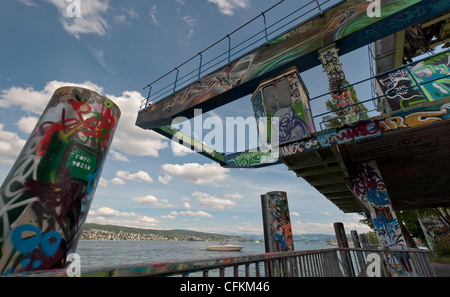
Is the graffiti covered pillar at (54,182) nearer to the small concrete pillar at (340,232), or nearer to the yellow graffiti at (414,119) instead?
the yellow graffiti at (414,119)

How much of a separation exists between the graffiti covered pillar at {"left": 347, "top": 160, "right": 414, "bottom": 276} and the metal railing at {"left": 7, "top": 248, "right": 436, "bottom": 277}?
0.8 inches

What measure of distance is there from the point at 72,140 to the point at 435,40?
1959cm

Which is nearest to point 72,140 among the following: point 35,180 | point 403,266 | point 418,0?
point 35,180

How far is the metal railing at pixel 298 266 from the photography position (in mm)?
1304

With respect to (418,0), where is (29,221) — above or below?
below

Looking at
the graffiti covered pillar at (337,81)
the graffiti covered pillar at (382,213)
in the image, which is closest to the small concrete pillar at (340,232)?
the graffiti covered pillar at (382,213)

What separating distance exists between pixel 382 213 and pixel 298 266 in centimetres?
374

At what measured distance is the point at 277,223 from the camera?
22.2ft

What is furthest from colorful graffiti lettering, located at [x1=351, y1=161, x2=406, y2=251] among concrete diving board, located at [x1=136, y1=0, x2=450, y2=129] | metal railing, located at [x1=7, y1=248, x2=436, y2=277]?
concrete diving board, located at [x1=136, y1=0, x2=450, y2=129]

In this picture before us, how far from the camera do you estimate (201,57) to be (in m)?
11.3

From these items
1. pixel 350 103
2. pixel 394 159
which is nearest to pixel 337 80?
pixel 350 103

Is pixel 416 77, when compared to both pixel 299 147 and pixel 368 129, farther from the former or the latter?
pixel 299 147
